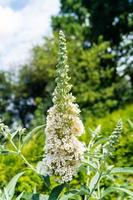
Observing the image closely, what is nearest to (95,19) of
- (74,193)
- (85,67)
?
(85,67)

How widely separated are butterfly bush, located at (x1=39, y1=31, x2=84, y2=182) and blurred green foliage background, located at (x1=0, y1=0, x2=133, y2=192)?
1689cm

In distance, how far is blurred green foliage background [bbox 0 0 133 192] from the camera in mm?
22047

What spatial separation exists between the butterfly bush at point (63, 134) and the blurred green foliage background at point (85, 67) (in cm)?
1689

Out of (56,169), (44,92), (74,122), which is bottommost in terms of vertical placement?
(56,169)

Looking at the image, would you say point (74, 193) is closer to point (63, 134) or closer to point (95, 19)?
point (63, 134)

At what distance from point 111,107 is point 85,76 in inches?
72.9

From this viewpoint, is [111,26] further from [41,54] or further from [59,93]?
[59,93]

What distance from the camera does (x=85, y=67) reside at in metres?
22.3

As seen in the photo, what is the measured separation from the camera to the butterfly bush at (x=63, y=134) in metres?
2.13

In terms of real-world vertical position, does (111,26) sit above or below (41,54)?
above

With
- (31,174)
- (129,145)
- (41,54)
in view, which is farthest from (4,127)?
(41,54)

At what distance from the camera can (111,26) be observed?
29.2 m

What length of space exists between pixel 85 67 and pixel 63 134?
20231 millimetres

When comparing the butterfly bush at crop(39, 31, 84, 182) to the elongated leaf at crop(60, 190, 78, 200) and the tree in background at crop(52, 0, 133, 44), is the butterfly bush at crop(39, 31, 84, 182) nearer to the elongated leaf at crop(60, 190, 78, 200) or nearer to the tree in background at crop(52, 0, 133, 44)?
the elongated leaf at crop(60, 190, 78, 200)
